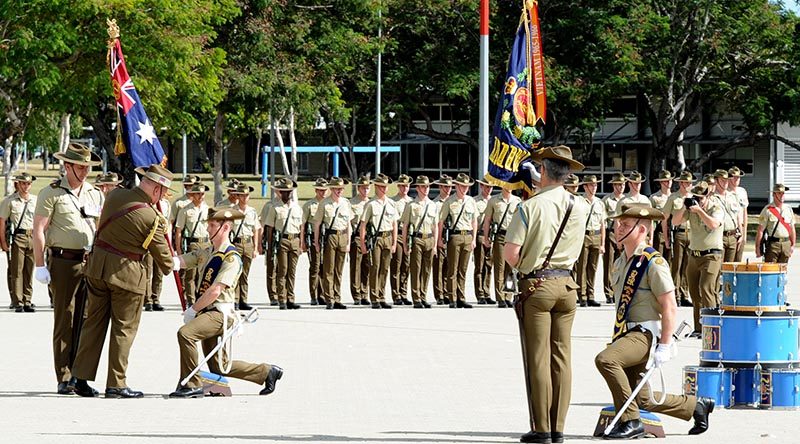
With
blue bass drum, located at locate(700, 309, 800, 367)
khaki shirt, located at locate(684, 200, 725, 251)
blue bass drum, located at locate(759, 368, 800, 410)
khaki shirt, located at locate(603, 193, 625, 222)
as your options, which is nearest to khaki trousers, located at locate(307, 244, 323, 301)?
khaki shirt, located at locate(603, 193, 625, 222)

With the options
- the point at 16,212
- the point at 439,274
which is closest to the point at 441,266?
the point at 439,274

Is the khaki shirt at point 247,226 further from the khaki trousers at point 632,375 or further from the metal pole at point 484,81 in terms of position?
the khaki trousers at point 632,375

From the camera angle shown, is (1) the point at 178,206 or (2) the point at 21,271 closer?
(2) the point at 21,271

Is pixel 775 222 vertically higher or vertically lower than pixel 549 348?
higher

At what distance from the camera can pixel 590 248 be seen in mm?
21703

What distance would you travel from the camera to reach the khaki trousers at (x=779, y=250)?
21234mm

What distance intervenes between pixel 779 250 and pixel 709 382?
10625mm

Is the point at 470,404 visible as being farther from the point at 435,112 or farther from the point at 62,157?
the point at 435,112

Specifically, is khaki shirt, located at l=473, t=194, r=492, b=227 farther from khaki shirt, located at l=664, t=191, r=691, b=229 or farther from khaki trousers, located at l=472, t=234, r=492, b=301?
khaki shirt, located at l=664, t=191, r=691, b=229

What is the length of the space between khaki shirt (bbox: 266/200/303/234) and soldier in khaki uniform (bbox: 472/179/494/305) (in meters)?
2.76

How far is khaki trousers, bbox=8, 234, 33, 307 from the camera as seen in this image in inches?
777

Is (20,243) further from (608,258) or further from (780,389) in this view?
(780,389)

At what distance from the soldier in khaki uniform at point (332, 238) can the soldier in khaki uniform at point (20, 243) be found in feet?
13.6

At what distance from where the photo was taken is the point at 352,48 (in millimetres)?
44781
